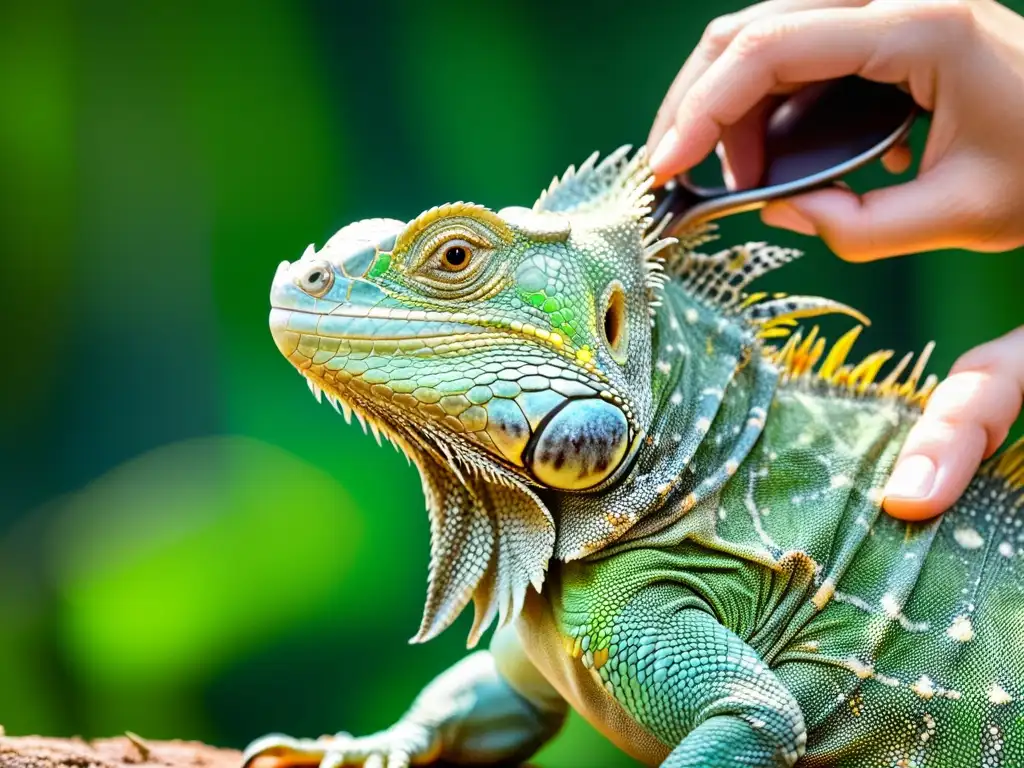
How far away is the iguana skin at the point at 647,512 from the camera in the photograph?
175 cm

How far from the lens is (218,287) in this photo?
4.11 metres

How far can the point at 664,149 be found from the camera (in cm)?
209

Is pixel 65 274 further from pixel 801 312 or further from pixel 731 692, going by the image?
pixel 731 692

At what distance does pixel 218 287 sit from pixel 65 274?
63 cm

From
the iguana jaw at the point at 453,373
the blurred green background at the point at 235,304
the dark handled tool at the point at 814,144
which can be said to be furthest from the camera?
the blurred green background at the point at 235,304

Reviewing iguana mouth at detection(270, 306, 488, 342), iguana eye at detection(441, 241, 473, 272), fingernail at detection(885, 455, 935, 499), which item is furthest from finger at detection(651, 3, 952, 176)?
fingernail at detection(885, 455, 935, 499)

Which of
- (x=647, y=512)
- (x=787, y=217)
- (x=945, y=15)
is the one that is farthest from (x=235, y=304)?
(x=945, y=15)

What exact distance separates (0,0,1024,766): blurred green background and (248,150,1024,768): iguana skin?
2074mm

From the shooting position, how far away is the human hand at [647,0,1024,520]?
6.57 feet

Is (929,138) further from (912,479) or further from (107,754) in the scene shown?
(107,754)

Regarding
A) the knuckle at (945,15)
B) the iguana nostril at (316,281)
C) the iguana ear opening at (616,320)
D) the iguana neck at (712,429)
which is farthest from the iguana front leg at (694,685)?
the knuckle at (945,15)

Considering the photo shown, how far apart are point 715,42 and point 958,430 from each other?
37.5 inches

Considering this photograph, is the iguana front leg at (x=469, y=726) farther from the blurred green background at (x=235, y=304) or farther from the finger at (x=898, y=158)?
the blurred green background at (x=235, y=304)

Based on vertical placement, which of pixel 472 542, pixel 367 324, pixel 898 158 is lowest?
pixel 472 542
